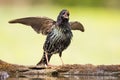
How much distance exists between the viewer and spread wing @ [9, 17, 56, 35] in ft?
35.5

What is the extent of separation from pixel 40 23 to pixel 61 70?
917 mm

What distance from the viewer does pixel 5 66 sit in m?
10.4

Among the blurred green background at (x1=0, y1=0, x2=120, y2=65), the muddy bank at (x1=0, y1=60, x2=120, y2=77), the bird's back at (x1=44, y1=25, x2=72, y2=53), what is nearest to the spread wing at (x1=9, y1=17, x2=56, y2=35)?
the bird's back at (x1=44, y1=25, x2=72, y2=53)

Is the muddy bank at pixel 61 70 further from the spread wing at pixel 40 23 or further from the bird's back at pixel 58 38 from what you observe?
the spread wing at pixel 40 23

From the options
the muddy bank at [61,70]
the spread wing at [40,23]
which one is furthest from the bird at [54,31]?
the muddy bank at [61,70]

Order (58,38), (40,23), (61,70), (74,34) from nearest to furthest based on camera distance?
(61,70), (58,38), (40,23), (74,34)

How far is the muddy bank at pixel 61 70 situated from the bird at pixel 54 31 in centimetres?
38

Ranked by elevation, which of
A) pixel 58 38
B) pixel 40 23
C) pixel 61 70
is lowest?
pixel 61 70

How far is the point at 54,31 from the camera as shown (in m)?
10.7

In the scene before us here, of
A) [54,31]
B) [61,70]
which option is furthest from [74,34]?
[61,70]

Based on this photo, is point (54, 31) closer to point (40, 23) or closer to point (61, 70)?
point (40, 23)

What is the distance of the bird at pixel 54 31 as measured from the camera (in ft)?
34.9

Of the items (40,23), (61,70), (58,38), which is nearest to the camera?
(61,70)

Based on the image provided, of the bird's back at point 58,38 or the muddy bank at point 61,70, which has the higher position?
the bird's back at point 58,38
